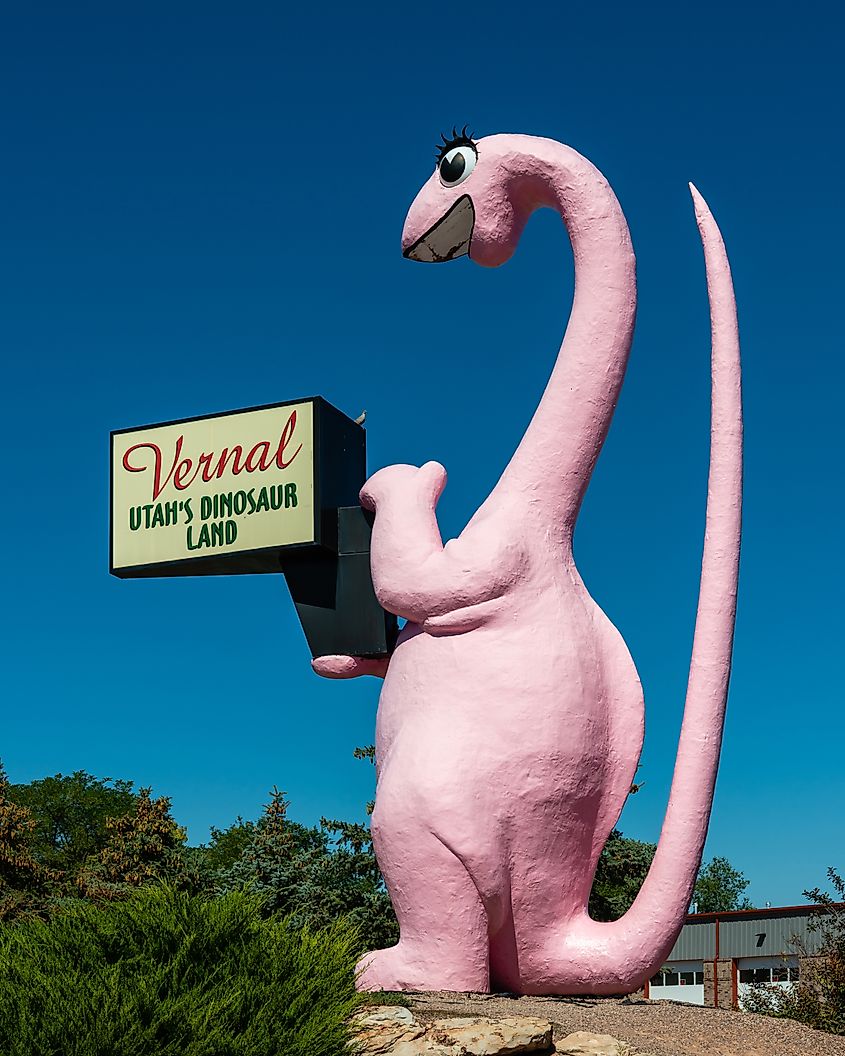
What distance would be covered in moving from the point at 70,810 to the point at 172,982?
105 ft

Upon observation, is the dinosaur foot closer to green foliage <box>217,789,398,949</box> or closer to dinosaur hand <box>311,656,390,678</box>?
dinosaur hand <box>311,656,390,678</box>

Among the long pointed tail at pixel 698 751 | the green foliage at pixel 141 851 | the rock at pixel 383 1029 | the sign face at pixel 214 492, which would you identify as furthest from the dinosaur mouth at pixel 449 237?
the green foliage at pixel 141 851

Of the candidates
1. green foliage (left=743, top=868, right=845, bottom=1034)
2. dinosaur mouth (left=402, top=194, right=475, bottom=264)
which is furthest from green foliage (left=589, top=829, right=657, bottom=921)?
dinosaur mouth (left=402, top=194, right=475, bottom=264)

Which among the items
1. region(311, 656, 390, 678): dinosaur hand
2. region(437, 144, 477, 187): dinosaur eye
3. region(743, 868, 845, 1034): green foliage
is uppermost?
region(437, 144, 477, 187): dinosaur eye

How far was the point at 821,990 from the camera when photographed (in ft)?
35.5

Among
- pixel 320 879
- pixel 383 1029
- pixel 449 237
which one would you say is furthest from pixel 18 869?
pixel 383 1029

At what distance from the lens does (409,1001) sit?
277 inches

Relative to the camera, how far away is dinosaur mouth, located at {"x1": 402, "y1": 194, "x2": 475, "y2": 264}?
30.6 feet

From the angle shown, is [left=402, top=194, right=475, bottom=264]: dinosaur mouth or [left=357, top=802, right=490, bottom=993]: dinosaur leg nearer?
[left=357, top=802, right=490, bottom=993]: dinosaur leg

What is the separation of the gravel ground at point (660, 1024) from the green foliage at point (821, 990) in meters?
2.35

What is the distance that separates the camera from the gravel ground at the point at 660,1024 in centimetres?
694

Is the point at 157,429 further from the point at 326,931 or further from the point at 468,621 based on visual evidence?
the point at 326,931

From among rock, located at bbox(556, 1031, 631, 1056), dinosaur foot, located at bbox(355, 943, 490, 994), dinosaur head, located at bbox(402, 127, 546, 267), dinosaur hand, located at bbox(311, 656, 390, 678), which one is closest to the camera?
rock, located at bbox(556, 1031, 631, 1056)

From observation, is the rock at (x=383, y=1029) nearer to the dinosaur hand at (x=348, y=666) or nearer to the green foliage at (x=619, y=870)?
the dinosaur hand at (x=348, y=666)
